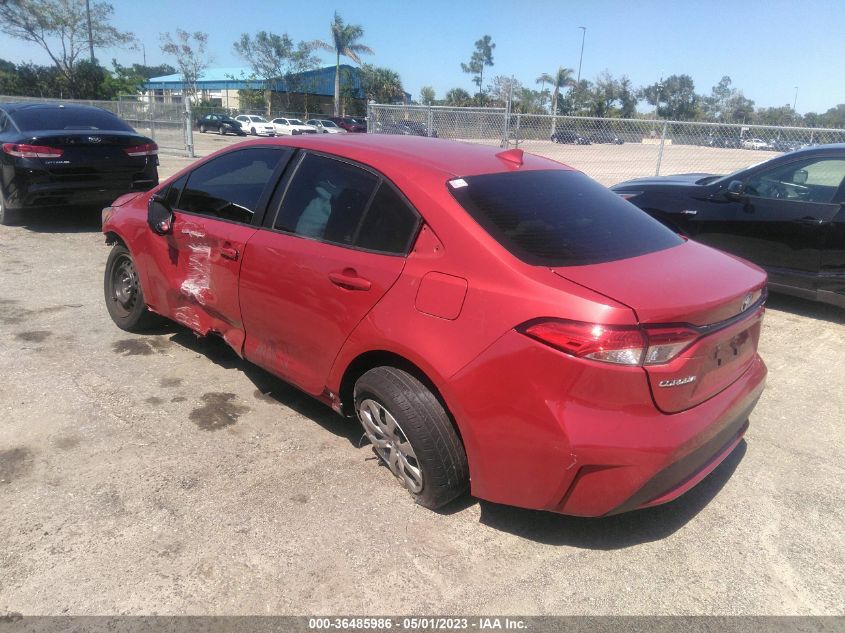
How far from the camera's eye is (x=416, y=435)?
8.70ft

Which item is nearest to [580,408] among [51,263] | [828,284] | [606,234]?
[606,234]

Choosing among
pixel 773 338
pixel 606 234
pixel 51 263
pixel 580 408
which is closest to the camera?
pixel 580 408

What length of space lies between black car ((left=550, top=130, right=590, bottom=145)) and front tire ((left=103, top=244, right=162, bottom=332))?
1182cm

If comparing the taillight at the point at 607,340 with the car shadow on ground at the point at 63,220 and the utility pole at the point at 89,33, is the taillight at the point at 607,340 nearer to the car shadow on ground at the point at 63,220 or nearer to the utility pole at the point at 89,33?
the car shadow on ground at the point at 63,220

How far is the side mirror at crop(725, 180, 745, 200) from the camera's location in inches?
233

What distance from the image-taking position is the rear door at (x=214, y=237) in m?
3.61

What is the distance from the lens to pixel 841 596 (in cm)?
246

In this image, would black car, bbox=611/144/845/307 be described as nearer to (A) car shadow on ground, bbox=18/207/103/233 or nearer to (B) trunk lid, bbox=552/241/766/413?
(B) trunk lid, bbox=552/241/766/413

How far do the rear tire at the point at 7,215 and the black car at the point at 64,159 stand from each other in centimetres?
1

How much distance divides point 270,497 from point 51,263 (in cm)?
541

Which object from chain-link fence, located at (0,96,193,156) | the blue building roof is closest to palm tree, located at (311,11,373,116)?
the blue building roof

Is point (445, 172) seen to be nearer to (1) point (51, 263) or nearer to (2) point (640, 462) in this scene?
(2) point (640, 462)

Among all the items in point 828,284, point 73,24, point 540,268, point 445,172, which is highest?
point 73,24

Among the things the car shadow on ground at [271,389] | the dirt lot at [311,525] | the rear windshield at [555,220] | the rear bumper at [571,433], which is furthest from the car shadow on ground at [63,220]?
the rear bumper at [571,433]
